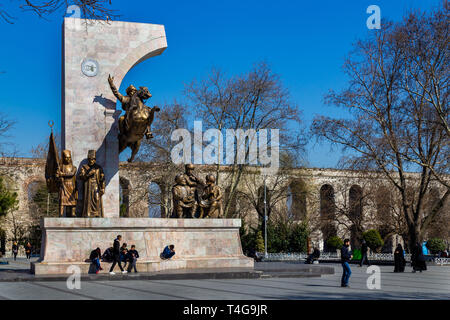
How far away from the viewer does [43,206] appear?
45.7 metres

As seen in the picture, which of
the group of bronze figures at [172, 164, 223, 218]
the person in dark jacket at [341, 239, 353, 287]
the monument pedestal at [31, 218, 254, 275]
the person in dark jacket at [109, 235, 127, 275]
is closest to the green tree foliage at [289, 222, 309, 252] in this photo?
the group of bronze figures at [172, 164, 223, 218]

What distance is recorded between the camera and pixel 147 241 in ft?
61.6

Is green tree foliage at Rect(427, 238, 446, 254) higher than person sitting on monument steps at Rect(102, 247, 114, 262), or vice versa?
person sitting on monument steps at Rect(102, 247, 114, 262)

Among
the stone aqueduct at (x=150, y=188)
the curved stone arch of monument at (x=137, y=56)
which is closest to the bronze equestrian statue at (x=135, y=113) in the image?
the curved stone arch of monument at (x=137, y=56)

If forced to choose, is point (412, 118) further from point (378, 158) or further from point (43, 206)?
point (43, 206)

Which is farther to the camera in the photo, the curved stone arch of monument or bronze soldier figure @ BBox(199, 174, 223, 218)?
bronze soldier figure @ BBox(199, 174, 223, 218)

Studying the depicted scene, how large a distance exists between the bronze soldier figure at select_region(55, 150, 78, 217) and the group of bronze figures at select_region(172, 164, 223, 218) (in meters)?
3.39

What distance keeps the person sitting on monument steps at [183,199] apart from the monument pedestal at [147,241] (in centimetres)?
66

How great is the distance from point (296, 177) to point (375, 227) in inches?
277

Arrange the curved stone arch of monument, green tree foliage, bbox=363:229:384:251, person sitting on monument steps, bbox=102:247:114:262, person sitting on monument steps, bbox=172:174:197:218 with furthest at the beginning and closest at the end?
green tree foliage, bbox=363:229:384:251 → person sitting on monument steps, bbox=172:174:197:218 → the curved stone arch of monument → person sitting on monument steps, bbox=102:247:114:262

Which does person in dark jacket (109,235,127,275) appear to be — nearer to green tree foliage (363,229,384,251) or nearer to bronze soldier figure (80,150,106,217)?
bronze soldier figure (80,150,106,217)

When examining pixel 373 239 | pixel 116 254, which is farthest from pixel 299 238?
pixel 116 254

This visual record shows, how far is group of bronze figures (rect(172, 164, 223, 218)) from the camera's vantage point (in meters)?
20.2
